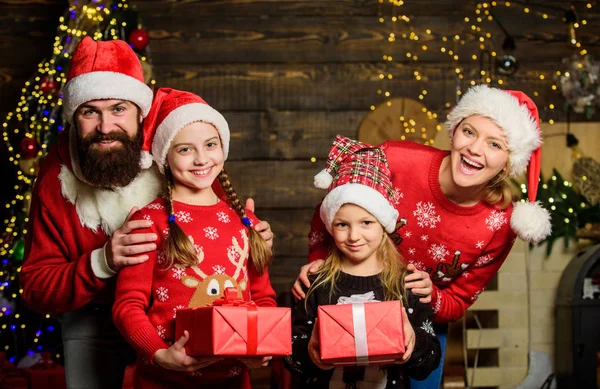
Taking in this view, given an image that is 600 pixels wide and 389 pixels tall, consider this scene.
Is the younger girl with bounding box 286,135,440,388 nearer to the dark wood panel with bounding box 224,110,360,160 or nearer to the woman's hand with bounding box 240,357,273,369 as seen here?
the woman's hand with bounding box 240,357,273,369

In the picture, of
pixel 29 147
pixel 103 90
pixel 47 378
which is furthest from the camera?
pixel 29 147

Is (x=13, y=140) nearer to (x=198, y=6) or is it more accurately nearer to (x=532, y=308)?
(x=198, y=6)

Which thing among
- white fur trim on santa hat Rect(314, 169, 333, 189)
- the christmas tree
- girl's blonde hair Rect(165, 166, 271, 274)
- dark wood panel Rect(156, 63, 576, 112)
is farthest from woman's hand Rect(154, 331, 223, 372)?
dark wood panel Rect(156, 63, 576, 112)

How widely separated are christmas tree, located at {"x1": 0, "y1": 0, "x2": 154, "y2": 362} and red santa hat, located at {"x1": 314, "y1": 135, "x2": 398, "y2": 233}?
195cm

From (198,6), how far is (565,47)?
215cm

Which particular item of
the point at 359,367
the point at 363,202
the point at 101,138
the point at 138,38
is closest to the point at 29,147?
the point at 138,38

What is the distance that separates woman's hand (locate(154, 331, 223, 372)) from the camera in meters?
2.11

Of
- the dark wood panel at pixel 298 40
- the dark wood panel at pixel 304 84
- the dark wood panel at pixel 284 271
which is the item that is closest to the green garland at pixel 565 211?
the dark wood panel at pixel 304 84

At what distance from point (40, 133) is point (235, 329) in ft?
8.39

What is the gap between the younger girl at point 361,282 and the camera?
2449 mm

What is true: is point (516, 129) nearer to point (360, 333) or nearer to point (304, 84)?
point (360, 333)

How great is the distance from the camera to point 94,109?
8.25ft

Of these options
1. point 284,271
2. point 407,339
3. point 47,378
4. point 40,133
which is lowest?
point 47,378

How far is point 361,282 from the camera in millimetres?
2494
